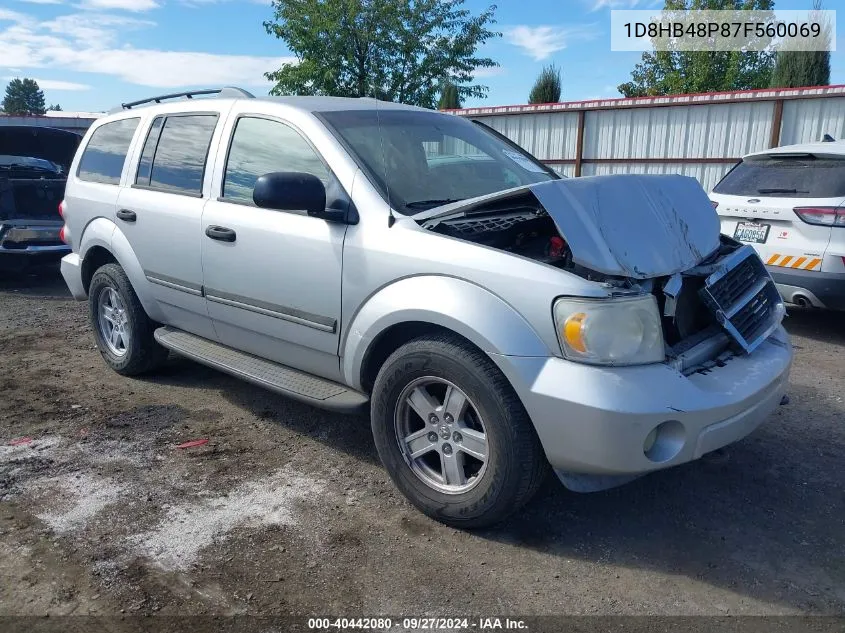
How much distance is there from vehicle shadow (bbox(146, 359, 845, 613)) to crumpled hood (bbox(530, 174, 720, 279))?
924 millimetres

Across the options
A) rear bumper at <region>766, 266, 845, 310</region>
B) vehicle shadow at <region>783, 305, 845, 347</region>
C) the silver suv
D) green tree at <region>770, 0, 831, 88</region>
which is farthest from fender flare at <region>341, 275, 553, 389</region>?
green tree at <region>770, 0, 831, 88</region>

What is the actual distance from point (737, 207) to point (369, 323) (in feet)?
14.3

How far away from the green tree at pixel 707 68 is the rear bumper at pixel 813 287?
1014 inches

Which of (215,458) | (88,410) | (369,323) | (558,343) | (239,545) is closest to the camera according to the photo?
(558,343)

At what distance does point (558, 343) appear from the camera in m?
2.69

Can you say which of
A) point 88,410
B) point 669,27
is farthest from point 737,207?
point 669,27

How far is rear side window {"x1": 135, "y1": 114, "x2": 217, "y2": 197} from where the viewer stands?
4.29 metres

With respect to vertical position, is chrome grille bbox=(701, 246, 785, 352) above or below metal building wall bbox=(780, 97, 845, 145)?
below

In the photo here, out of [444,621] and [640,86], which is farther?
[640,86]

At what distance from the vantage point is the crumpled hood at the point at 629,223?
110 inches

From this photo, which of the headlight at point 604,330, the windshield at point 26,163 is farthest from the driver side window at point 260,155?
the windshield at point 26,163

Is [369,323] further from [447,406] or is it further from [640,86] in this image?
[640,86]

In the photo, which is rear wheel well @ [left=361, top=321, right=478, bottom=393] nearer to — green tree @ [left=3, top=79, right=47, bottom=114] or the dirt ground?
the dirt ground

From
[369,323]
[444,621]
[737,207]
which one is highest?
[737,207]
